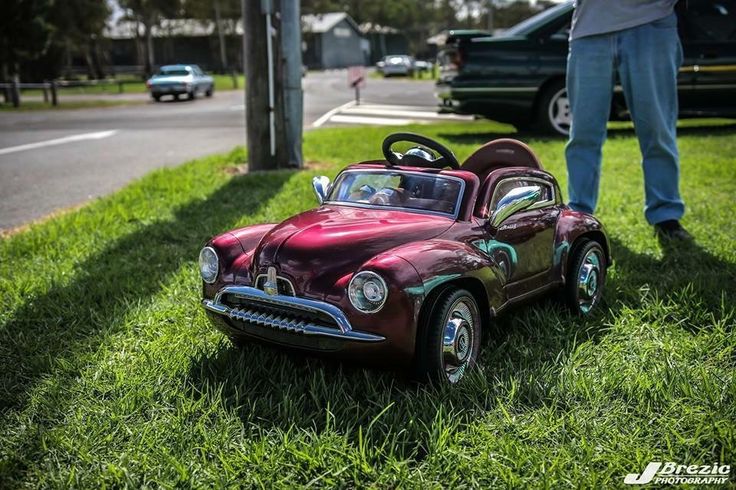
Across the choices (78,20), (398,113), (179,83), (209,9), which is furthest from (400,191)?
(209,9)

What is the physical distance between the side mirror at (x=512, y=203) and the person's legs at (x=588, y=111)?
1827 mm

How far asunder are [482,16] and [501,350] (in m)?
100

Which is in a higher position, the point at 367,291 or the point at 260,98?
the point at 260,98

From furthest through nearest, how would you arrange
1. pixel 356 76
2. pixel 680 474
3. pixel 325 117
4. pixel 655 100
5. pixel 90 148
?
pixel 356 76
pixel 325 117
pixel 90 148
pixel 655 100
pixel 680 474

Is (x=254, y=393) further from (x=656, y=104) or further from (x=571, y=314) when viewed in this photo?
(x=656, y=104)

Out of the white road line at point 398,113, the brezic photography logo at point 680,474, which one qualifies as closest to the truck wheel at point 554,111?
the white road line at point 398,113

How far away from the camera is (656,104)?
485 cm

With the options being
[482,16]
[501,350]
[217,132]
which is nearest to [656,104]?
[501,350]

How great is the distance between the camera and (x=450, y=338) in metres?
2.70

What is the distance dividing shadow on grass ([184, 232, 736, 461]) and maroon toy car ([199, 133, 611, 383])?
0.13 meters

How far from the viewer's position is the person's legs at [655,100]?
477 centimetres

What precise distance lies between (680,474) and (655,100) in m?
3.34

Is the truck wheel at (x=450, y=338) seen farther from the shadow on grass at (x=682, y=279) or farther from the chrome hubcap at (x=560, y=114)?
the chrome hubcap at (x=560, y=114)

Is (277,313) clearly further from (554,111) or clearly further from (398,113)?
(398,113)
